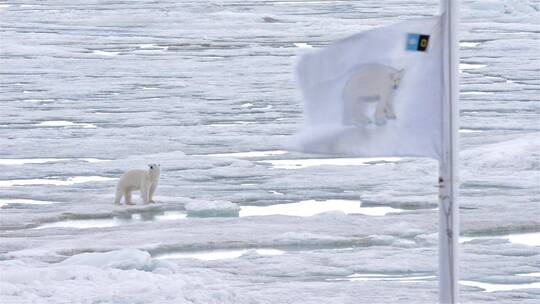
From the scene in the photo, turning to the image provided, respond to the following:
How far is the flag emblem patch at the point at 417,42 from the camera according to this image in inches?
162

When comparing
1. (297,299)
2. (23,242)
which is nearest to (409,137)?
(297,299)

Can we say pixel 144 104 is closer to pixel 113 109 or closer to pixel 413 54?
pixel 113 109

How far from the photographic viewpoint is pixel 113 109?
14672mm

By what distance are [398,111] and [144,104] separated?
434 inches

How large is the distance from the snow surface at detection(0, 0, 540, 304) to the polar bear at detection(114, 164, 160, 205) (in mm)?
98

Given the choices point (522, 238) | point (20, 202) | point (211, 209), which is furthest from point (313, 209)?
point (20, 202)

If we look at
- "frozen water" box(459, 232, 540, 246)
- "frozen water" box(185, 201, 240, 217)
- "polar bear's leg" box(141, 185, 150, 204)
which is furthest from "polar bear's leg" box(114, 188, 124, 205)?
"frozen water" box(459, 232, 540, 246)

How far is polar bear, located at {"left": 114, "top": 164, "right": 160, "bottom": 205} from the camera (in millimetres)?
8703

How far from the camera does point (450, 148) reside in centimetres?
409

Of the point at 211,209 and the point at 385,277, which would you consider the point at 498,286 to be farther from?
the point at 211,209

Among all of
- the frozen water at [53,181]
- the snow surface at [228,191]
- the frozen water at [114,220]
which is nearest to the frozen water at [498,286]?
the snow surface at [228,191]

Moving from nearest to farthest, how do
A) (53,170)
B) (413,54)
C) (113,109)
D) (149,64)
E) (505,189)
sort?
(413,54) → (505,189) → (53,170) → (113,109) → (149,64)

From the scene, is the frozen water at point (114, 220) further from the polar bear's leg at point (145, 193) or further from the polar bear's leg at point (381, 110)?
the polar bear's leg at point (381, 110)

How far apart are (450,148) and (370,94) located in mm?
295
